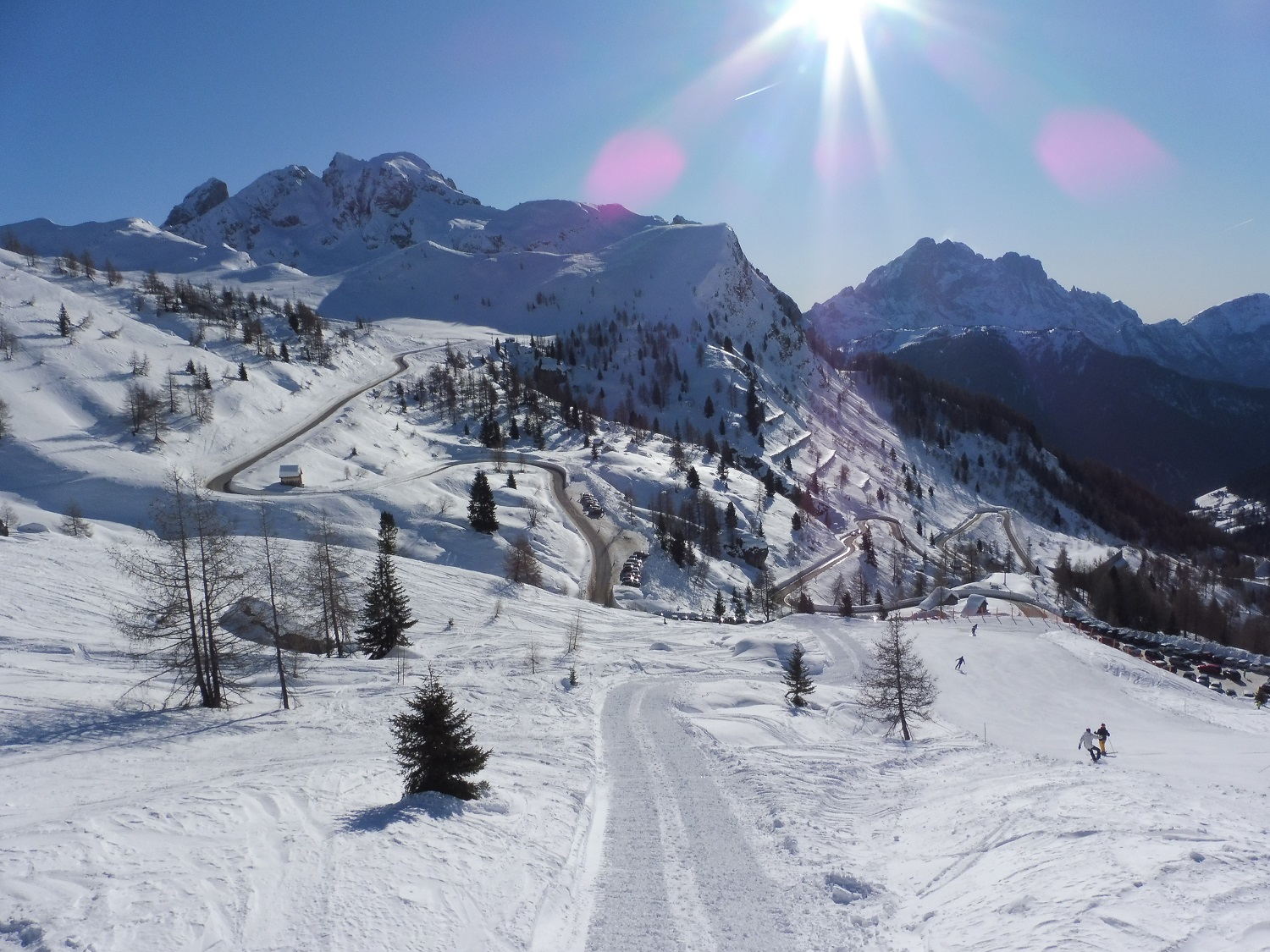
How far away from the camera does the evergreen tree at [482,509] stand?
67.1m

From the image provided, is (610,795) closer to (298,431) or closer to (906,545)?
(298,431)

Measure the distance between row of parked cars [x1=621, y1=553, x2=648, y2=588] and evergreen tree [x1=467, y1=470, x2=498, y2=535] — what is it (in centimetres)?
1520

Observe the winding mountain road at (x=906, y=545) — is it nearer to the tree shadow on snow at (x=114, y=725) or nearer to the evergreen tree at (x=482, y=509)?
the evergreen tree at (x=482, y=509)

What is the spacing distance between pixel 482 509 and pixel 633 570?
1815cm

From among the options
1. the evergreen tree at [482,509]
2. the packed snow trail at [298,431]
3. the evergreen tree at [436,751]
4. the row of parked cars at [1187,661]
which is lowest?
the row of parked cars at [1187,661]

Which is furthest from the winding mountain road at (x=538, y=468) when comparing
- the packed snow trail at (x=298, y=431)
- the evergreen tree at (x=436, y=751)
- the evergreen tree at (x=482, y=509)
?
the evergreen tree at (x=436, y=751)

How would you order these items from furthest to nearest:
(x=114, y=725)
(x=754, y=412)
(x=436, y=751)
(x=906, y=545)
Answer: (x=754, y=412), (x=906, y=545), (x=114, y=725), (x=436, y=751)

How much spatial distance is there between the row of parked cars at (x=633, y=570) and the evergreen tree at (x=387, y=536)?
80.6 feet

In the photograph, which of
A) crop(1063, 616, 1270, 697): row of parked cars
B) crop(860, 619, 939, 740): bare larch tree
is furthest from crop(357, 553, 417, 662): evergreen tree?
crop(1063, 616, 1270, 697): row of parked cars

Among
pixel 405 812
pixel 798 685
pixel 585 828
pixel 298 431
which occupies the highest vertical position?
pixel 298 431

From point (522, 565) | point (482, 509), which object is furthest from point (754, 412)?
point (522, 565)

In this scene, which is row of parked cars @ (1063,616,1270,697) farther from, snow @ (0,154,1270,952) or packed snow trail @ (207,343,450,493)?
packed snow trail @ (207,343,450,493)

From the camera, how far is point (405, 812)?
43.9 feet

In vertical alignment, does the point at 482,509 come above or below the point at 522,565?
above
